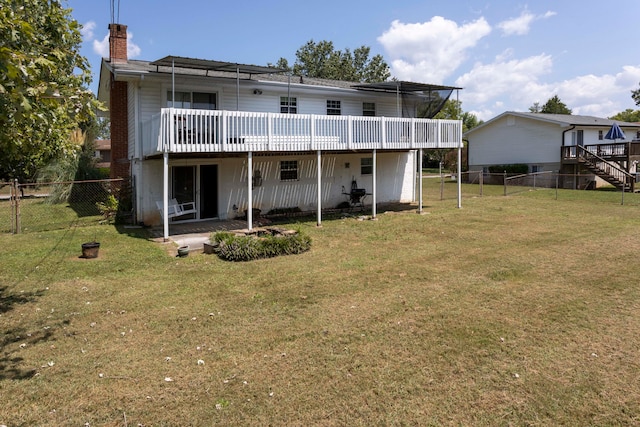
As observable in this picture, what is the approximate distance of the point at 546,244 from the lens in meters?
11.2

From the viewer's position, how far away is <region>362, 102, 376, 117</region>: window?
751 inches

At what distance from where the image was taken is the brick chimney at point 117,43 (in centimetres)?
1557

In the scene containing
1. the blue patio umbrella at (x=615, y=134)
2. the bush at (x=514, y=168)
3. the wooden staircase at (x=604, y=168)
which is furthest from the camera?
the bush at (x=514, y=168)

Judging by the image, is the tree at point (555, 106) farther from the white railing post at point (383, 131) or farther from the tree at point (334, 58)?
the white railing post at point (383, 131)

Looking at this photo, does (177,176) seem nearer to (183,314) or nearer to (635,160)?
(183,314)

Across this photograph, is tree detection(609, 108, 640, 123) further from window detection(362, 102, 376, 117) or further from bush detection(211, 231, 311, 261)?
bush detection(211, 231, 311, 261)

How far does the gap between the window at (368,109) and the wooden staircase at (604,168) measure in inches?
700

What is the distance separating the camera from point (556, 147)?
3139 cm

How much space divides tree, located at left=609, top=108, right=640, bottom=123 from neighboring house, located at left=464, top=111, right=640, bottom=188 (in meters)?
53.3

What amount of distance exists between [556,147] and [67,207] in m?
30.8

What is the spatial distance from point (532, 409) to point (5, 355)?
565 centimetres

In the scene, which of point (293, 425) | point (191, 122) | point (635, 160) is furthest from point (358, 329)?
point (635, 160)

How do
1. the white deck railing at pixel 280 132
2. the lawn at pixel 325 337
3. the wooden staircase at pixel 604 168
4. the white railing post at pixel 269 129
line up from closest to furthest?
the lawn at pixel 325 337 < the white deck railing at pixel 280 132 < the white railing post at pixel 269 129 < the wooden staircase at pixel 604 168

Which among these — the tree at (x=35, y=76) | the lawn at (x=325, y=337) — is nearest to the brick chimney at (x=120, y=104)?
the lawn at (x=325, y=337)
